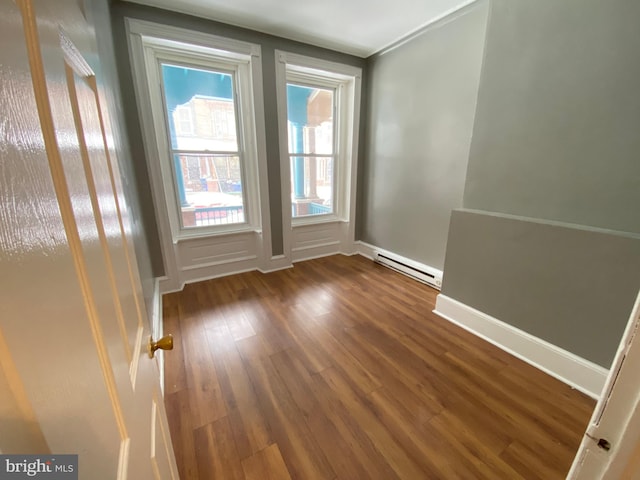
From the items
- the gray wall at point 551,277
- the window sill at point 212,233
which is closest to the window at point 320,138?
the window sill at point 212,233

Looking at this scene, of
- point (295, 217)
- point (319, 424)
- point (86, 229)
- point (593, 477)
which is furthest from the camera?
point (295, 217)

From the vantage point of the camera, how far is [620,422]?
0.47 m

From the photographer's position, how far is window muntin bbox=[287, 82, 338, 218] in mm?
3275

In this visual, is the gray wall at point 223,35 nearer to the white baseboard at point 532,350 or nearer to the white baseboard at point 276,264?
the white baseboard at point 276,264

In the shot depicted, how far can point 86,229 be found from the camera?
38 centimetres

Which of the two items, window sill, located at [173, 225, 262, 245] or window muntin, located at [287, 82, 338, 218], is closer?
window sill, located at [173, 225, 262, 245]

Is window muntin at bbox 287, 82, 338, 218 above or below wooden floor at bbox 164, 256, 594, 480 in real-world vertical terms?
above

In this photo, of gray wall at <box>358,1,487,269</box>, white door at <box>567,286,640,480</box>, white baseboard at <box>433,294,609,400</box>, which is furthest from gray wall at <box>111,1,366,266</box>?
white door at <box>567,286,640,480</box>

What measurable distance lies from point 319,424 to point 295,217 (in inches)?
103

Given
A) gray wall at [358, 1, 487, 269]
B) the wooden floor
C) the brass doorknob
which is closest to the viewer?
the brass doorknob

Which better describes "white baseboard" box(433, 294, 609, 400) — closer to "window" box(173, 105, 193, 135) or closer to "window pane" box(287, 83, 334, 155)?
"window pane" box(287, 83, 334, 155)

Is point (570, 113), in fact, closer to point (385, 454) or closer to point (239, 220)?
point (385, 454)

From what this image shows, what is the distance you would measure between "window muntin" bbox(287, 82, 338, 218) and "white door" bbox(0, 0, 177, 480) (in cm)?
298

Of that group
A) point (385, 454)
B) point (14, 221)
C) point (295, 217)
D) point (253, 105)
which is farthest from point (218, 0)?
point (385, 454)
